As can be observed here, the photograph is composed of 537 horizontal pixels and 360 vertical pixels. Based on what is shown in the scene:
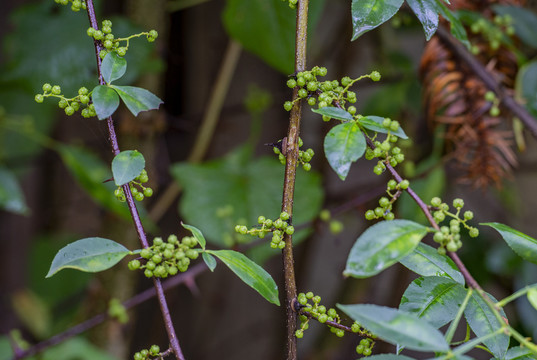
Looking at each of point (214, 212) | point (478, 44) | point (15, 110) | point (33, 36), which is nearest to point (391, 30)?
point (478, 44)

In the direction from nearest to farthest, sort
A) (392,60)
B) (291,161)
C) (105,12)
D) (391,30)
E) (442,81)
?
(291,161), (442,81), (392,60), (391,30), (105,12)

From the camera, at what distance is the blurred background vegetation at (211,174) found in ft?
2.80

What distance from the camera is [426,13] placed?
35 centimetres

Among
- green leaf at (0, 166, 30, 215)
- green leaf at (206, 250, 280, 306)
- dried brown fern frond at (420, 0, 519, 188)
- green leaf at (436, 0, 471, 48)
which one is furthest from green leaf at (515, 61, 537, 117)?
green leaf at (0, 166, 30, 215)

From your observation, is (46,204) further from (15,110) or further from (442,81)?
(442,81)

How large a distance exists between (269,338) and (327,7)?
98cm

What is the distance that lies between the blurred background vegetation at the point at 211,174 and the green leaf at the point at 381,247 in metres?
0.30

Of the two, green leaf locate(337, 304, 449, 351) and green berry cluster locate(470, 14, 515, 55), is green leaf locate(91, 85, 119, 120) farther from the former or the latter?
green berry cluster locate(470, 14, 515, 55)

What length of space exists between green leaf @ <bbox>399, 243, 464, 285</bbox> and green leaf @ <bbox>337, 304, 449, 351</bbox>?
0.08 metres

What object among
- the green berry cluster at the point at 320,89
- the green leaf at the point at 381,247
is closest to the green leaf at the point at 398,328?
the green leaf at the point at 381,247

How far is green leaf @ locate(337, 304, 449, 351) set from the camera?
0.26 m

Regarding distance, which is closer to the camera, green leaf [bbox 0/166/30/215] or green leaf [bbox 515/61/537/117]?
green leaf [bbox 515/61/537/117]

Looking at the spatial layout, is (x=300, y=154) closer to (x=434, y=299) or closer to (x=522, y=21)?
(x=434, y=299)

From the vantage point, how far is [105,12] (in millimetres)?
1520
